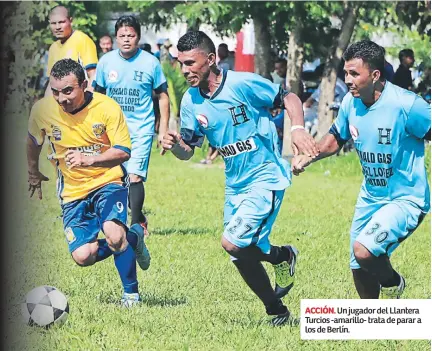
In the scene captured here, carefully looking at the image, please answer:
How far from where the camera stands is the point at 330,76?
19.0 metres

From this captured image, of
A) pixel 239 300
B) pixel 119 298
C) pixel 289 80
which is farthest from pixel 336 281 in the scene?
pixel 289 80

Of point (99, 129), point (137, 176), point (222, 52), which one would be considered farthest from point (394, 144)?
point (222, 52)

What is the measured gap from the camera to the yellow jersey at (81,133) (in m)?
7.55

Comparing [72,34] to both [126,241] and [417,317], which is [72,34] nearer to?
[126,241]

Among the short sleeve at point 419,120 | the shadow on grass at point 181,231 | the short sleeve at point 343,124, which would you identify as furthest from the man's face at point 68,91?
the shadow on grass at point 181,231

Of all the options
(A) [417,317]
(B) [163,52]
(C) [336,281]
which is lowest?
(B) [163,52]

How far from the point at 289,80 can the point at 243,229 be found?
12.2 meters

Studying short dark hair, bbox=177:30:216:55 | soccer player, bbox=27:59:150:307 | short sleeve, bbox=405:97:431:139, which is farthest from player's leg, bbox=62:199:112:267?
short sleeve, bbox=405:97:431:139

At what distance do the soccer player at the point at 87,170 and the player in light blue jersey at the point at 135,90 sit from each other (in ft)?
8.90

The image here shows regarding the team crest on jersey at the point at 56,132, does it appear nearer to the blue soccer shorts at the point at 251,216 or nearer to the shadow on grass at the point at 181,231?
the blue soccer shorts at the point at 251,216

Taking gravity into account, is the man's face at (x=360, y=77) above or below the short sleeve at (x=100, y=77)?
above

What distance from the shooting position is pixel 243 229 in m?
6.93

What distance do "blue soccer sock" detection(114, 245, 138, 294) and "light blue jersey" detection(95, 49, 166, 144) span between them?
3.04 metres

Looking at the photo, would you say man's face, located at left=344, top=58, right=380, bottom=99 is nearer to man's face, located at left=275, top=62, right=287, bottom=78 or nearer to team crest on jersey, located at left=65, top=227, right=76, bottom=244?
team crest on jersey, located at left=65, top=227, right=76, bottom=244
